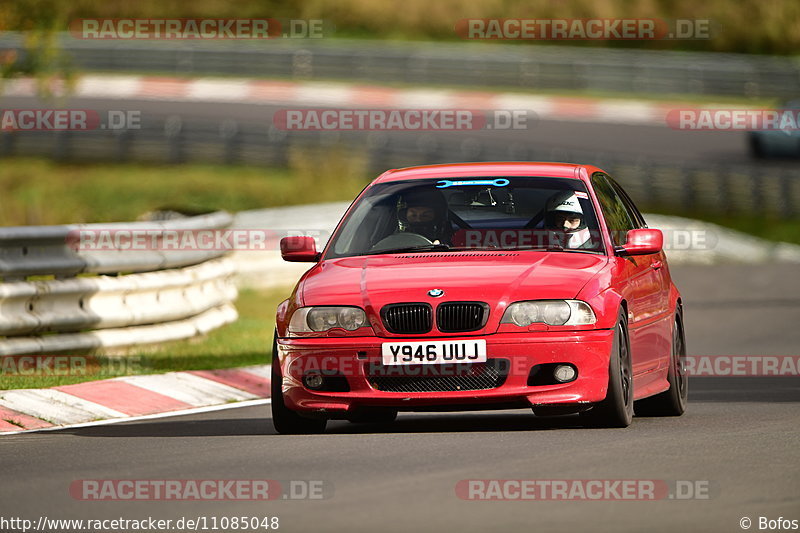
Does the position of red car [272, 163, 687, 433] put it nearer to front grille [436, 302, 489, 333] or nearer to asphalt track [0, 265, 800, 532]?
front grille [436, 302, 489, 333]

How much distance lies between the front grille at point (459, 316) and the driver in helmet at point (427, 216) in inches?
45.4

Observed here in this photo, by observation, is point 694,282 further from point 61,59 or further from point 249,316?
point 61,59

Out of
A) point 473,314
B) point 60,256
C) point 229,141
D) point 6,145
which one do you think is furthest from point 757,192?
point 473,314

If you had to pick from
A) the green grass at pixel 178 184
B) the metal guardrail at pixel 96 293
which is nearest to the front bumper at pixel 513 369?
the metal guardrail at pixel 96 293

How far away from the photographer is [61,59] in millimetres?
19656

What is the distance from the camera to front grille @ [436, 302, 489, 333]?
9547 mm

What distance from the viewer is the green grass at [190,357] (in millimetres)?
12310

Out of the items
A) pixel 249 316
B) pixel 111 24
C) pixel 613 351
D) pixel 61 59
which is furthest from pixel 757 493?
pixel 111 24

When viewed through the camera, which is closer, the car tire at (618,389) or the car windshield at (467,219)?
the car tire at (618,389)

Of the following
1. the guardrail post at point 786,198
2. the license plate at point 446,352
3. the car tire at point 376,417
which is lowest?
the guardrail post at point 786,198

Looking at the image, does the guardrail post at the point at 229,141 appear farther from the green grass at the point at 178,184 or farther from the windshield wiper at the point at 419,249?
the windshield wiper at the point at 419,249

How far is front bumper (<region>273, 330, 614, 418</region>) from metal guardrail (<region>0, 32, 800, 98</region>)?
1467 inches

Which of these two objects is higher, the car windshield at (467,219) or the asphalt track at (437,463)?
the car windshield at (467,219)

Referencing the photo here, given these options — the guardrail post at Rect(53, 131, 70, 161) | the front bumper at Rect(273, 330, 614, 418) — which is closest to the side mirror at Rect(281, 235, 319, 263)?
the front bumper at Rect(273, 330, 614, 418)
